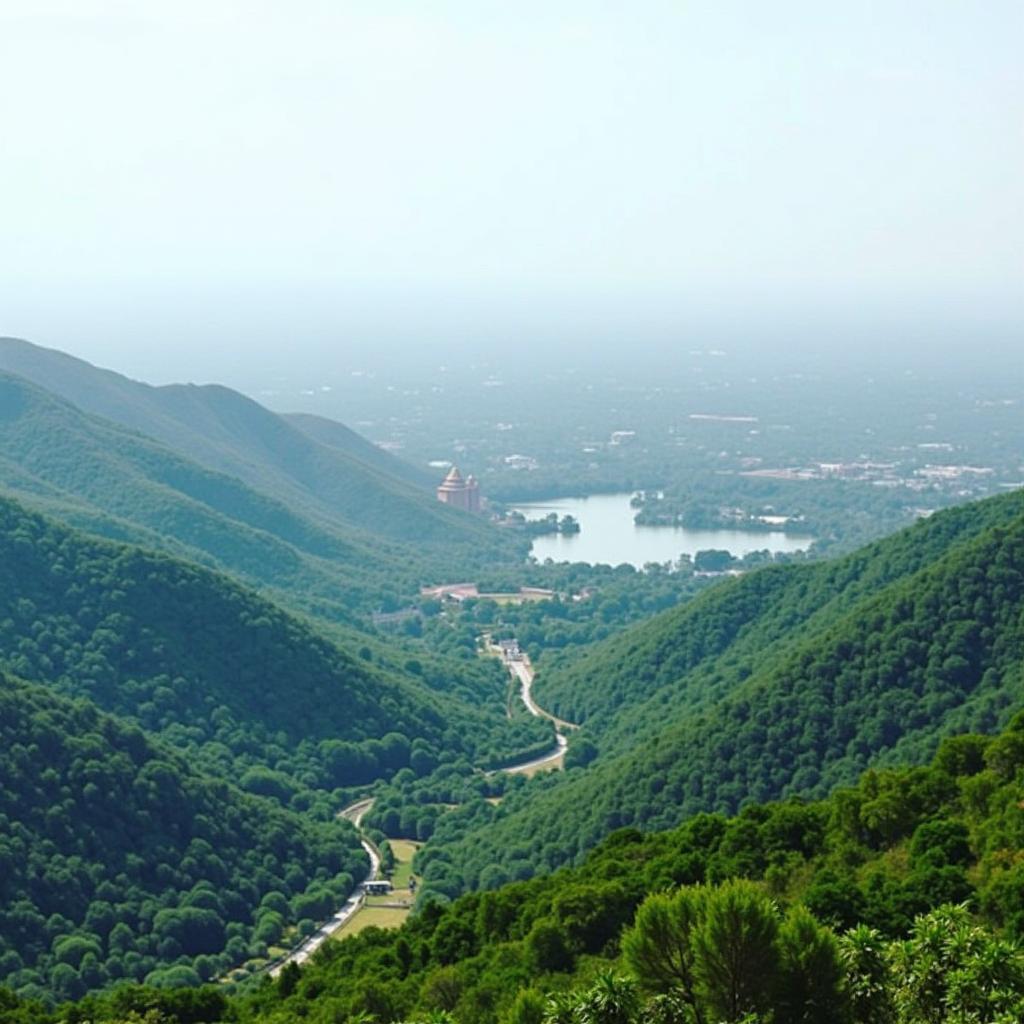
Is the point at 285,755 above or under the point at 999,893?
under

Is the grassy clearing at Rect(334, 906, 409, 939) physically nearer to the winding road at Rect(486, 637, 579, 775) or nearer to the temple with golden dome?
the winding road at Rect(486, 637, 579, 775)

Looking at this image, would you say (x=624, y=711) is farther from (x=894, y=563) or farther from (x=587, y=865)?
(x=587, y=865)

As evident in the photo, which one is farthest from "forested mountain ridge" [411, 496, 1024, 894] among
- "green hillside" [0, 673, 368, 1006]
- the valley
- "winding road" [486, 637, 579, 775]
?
"winding road" [486, 637, 579, 775]

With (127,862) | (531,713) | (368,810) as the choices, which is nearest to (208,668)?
(368,810)

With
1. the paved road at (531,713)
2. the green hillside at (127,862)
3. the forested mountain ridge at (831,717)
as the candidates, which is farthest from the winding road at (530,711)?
the green hillside at (127,862)

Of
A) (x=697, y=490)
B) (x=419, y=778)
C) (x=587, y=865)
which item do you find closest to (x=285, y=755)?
(x=419, y=778)

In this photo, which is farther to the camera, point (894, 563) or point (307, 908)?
point (894, 563)
